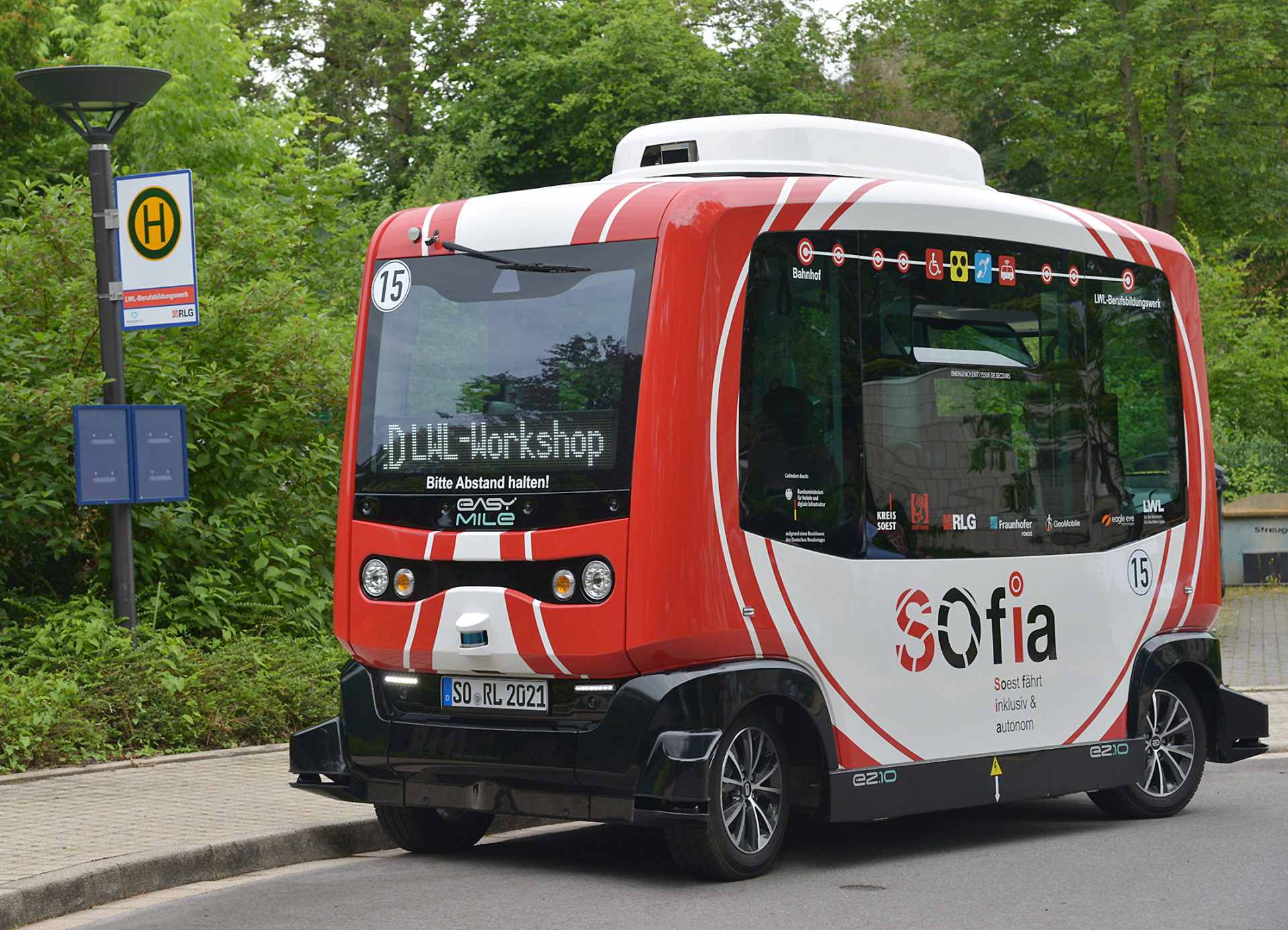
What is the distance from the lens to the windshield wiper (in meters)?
7.12

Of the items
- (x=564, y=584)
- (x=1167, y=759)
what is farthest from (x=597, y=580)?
(x=1167, y=759)

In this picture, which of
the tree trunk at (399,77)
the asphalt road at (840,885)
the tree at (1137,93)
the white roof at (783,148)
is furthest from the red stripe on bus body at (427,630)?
the tree trunk at (399,77)

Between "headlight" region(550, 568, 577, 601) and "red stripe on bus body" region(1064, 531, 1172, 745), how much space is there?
9.38 ft

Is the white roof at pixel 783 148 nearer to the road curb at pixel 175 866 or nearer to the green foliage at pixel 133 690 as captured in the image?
the road curb at pixel 175 866

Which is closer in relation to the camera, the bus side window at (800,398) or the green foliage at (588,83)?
the bus side window at (800,398)

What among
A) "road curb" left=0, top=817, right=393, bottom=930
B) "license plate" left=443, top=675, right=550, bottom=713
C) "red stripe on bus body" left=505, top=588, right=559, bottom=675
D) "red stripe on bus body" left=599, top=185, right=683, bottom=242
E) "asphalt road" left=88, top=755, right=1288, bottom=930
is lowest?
"asphalt road" left=88, top=755, right=1288, bottom=930

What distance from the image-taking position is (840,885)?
6.96m

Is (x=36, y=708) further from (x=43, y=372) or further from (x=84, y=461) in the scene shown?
(x=43, y=372)

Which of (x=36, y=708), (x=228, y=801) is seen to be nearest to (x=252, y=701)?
(x=36, y=708)

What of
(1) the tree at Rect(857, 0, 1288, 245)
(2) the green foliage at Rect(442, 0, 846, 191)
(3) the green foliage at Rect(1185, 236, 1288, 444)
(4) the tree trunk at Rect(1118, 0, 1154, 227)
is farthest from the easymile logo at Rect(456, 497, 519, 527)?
(2) the green foliage at Rect(442, 0, 846, 191)

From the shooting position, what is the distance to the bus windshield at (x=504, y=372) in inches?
272

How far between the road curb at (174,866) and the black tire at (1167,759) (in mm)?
3816

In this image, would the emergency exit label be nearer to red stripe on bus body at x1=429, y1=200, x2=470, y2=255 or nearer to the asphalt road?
red stripe on bus body at x1=429, y1=200, x2=470, y2=255

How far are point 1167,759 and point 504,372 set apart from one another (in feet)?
14.0
